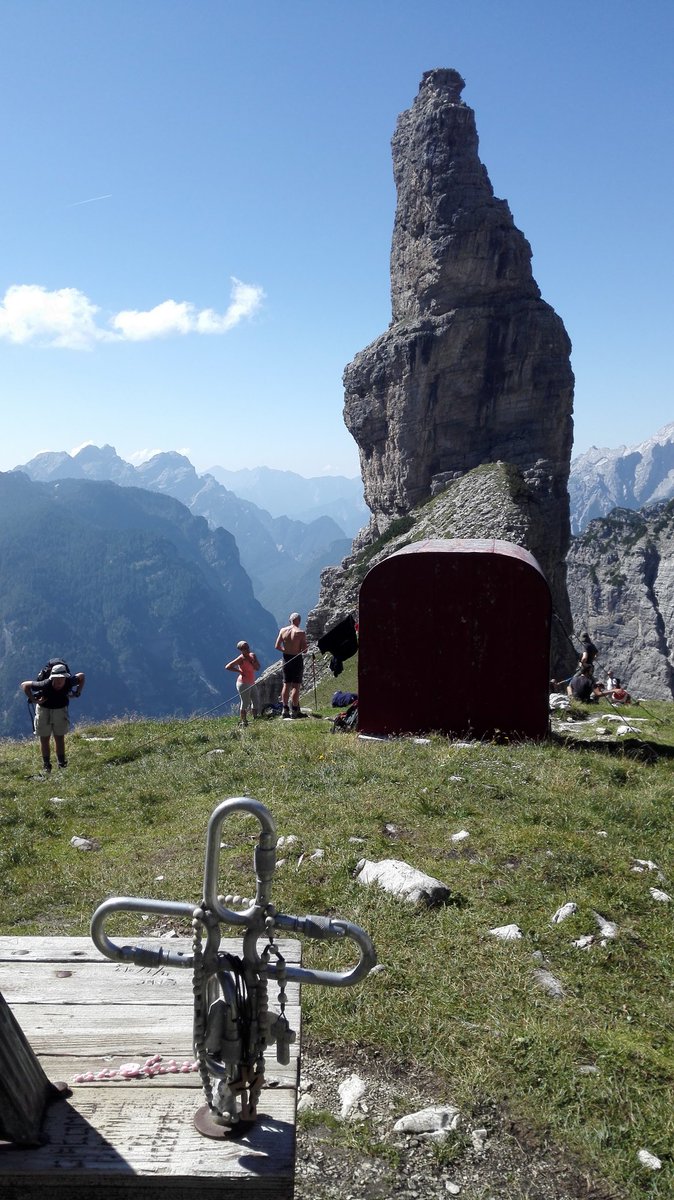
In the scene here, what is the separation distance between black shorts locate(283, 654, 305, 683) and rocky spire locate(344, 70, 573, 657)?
8008 cm

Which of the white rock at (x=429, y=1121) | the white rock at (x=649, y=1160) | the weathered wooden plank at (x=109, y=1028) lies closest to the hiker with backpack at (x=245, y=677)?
the white rock at (x=429, y=1121)

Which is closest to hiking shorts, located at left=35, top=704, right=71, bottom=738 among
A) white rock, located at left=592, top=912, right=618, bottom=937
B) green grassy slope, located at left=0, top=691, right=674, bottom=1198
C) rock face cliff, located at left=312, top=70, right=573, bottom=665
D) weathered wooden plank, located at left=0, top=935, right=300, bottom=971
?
green grassy slope, located at left=0, top=691, right=674, bottom=1198

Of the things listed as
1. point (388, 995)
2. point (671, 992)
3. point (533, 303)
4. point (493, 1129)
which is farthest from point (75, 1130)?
point (533, 303)

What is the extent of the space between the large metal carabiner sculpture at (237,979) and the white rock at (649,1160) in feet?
8.09

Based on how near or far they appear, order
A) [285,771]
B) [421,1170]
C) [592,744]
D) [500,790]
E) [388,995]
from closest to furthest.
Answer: [421,1170], [388,995], [500,790], [285,771], [592,744]

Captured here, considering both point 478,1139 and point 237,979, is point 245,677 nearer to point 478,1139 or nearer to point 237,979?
point 478,1139

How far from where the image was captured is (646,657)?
137000mm

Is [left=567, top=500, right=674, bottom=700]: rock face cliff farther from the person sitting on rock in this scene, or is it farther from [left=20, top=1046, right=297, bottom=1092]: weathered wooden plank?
[left=20, top=1046, right=297, bottom=1092]: weathered wooden plank

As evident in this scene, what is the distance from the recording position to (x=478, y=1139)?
410cm

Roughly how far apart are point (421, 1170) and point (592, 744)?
11304 millimetres

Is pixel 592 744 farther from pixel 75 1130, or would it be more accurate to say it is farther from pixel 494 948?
pixel 75 1130

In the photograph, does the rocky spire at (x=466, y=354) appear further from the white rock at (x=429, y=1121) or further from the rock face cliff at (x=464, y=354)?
the white rock at (x=429, y=1121)

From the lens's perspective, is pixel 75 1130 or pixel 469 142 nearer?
pixel 75 1130

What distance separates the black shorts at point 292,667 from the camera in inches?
724
